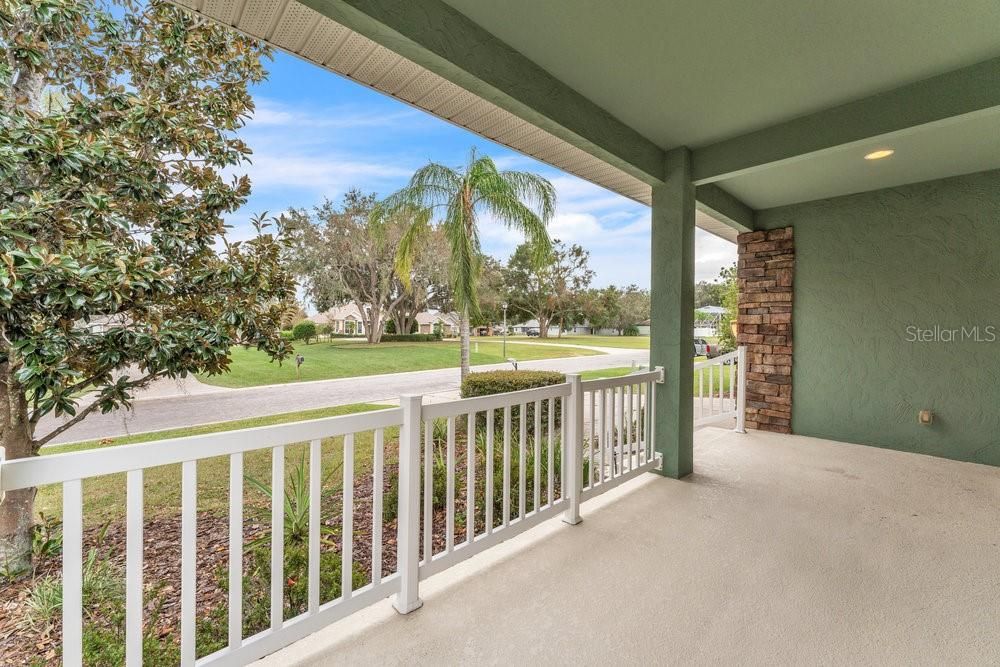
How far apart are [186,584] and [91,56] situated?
2.94 m

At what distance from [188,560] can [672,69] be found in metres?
2.97

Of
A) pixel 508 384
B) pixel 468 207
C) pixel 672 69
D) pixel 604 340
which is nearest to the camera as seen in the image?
pixel 672 69

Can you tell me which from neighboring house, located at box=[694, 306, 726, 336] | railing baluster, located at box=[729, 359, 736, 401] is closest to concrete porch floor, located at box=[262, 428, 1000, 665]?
railing baluster, located at box=[729, 359, 736, 401]

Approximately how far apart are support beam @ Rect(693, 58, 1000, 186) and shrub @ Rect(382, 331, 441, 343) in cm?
596

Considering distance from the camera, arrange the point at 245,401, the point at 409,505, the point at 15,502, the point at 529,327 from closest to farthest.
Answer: the point at 409,505 → the point at 15,502 → the point at 245,401 → the point at 529,327

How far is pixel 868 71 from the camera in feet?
7.57

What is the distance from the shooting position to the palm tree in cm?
632

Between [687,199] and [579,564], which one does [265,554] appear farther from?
[687,199]

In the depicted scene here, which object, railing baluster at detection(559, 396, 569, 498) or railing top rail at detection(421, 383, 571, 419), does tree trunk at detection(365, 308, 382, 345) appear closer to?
railing baluster at detection(559, 396, 569, 498)

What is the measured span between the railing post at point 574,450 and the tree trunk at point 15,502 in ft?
9.70

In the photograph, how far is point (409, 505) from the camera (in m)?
1.81

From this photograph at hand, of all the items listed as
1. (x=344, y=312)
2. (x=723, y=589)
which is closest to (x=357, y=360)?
(x=344, y=312)

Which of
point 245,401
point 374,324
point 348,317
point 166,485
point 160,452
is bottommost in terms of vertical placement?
point 166,485

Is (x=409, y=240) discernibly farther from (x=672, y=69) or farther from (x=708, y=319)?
(x=708, y=319)
